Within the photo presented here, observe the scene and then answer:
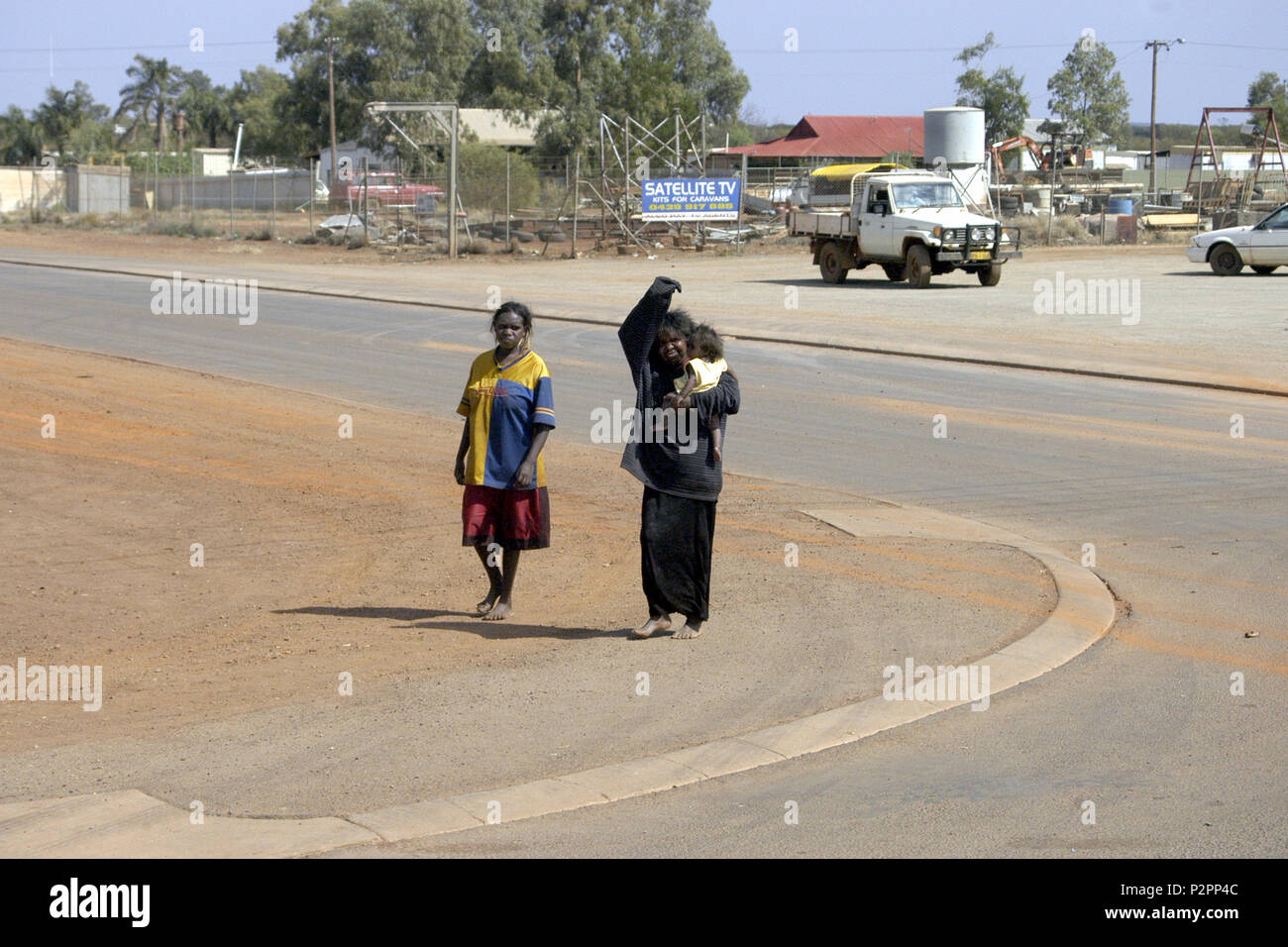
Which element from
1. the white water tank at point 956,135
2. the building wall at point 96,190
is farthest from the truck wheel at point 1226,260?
the building wall at point 96,190

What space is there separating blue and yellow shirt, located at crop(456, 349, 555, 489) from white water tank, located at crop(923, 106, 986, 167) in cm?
4400

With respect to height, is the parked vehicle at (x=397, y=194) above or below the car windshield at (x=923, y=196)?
above

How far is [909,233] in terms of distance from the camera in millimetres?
32719

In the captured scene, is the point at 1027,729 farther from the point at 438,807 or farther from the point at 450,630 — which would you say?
the point at 450,630

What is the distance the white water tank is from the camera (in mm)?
49094

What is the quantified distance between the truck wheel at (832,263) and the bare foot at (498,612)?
27970 millimetres

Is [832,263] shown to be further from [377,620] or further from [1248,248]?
[377,620]

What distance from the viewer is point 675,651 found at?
23.7ft

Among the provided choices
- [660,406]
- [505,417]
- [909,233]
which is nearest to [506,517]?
[505,417]

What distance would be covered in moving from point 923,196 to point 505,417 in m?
27.4

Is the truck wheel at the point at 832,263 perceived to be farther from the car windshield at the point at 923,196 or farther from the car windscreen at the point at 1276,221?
the car windscreen at the point at 1276,221

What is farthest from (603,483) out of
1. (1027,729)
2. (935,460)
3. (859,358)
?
(859,358)

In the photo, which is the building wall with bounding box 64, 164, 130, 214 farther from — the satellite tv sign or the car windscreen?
the car windscreen

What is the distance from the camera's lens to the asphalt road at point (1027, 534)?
4.89 metres
